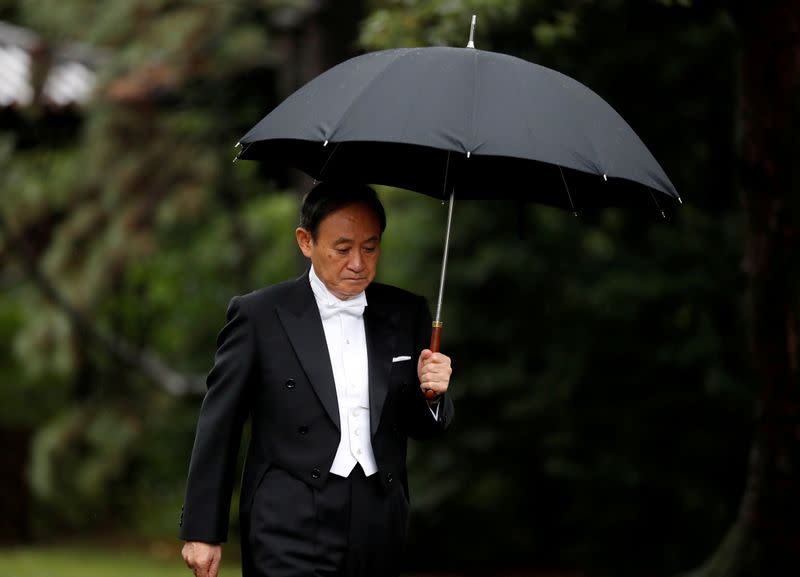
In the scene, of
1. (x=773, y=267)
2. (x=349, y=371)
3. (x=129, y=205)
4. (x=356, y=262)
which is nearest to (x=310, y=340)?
(x=349, y=371)

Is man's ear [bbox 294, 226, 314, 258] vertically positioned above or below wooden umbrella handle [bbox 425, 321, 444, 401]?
above

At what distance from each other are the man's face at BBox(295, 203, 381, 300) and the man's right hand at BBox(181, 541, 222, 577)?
0.80 metres

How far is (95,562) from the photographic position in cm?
1331

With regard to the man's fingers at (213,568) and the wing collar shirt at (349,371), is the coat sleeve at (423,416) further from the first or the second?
the man's fingers at (213,568)

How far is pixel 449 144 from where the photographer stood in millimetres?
3928

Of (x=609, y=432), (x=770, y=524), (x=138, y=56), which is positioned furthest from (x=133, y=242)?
(x=770, y=524)

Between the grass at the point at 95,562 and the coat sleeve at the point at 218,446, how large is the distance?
801 cm

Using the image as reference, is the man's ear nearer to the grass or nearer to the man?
the man

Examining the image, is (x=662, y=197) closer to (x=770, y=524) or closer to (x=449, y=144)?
(x=449, y=144)

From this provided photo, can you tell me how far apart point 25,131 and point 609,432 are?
6.91 m

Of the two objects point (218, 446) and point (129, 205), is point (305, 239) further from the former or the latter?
point (129, 205)

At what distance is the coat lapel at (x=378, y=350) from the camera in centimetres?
409

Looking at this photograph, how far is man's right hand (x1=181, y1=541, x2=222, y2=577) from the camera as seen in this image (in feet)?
13.1

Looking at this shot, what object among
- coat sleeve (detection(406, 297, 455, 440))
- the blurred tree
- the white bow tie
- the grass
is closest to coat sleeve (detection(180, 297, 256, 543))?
the white bow tie
